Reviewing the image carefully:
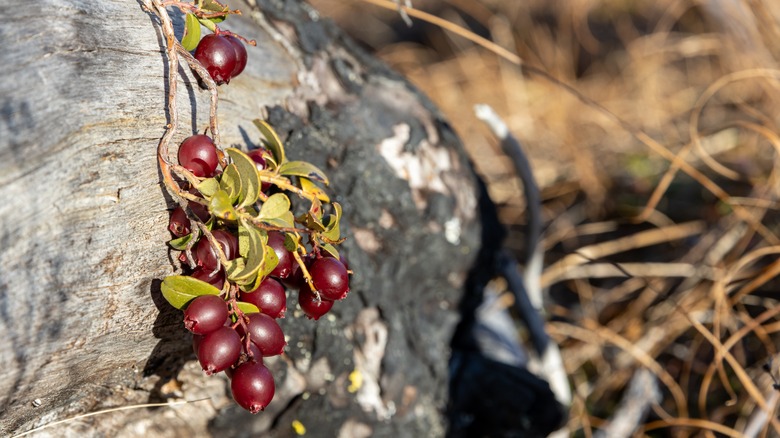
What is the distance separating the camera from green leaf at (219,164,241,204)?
3.34ft

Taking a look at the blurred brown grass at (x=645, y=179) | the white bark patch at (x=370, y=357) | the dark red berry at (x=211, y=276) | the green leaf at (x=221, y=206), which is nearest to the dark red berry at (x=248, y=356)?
the dark red berry at (x=211, y=276)

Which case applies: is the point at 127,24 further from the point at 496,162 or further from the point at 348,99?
the point at 496,162

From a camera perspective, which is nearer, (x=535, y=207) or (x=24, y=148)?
(x=24, y=148)

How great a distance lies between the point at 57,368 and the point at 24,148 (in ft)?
1.20

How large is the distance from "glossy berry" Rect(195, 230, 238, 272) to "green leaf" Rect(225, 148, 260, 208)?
5 centimetres

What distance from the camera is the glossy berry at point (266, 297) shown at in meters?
1.04

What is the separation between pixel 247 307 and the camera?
1.03 metres

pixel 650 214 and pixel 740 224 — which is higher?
pixel 740 224

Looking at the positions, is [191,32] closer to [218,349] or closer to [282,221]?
[282,221]

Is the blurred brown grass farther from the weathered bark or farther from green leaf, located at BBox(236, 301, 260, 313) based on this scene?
green leaf, located at BBox(236, 301, 260, 313)

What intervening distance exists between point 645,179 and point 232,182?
8.83 feet

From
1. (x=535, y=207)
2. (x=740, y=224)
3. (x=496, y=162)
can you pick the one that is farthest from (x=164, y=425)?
(x=496, y=162)

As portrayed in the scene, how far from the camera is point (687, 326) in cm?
241

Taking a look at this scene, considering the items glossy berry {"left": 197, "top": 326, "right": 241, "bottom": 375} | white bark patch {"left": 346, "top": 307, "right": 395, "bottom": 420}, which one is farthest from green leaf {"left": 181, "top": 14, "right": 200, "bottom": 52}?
white bark patch {"left": 346, "top": 307, "right": 395, "bottom": 420}
